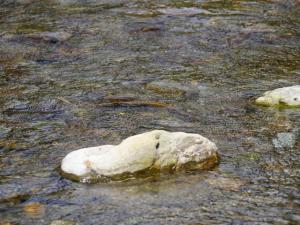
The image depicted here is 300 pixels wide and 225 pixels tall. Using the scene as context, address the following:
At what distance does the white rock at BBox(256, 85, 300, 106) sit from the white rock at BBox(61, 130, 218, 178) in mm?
1182

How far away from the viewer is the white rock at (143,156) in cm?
343

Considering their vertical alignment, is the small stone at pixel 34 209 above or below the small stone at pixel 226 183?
above

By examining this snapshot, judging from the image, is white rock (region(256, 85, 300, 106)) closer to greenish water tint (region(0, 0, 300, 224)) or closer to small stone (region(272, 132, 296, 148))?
greenish water tint (region(0, 0, 300, 224))

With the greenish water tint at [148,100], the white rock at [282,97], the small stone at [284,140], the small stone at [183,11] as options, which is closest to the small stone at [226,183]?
the greenish water tint at [148,100]

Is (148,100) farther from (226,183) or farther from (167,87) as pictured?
(226,183)

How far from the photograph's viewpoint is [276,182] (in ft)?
A: 11.3

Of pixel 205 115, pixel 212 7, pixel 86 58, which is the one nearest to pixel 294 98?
pixel 205 115

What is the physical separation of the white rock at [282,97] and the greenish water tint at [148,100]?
0.08 m

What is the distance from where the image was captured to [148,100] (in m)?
4.82

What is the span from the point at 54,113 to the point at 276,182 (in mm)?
1844

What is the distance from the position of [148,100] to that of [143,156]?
1421mm

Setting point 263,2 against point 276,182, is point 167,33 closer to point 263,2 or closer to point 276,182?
point 263,2

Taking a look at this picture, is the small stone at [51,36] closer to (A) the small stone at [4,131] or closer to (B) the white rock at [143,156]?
(A) the small stone at [4,131]

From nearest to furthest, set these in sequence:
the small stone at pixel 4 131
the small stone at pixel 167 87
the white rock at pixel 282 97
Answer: the small stone at pixel 4 131, the white rock at pixel 282 97, the small stone at pixel 167 87
